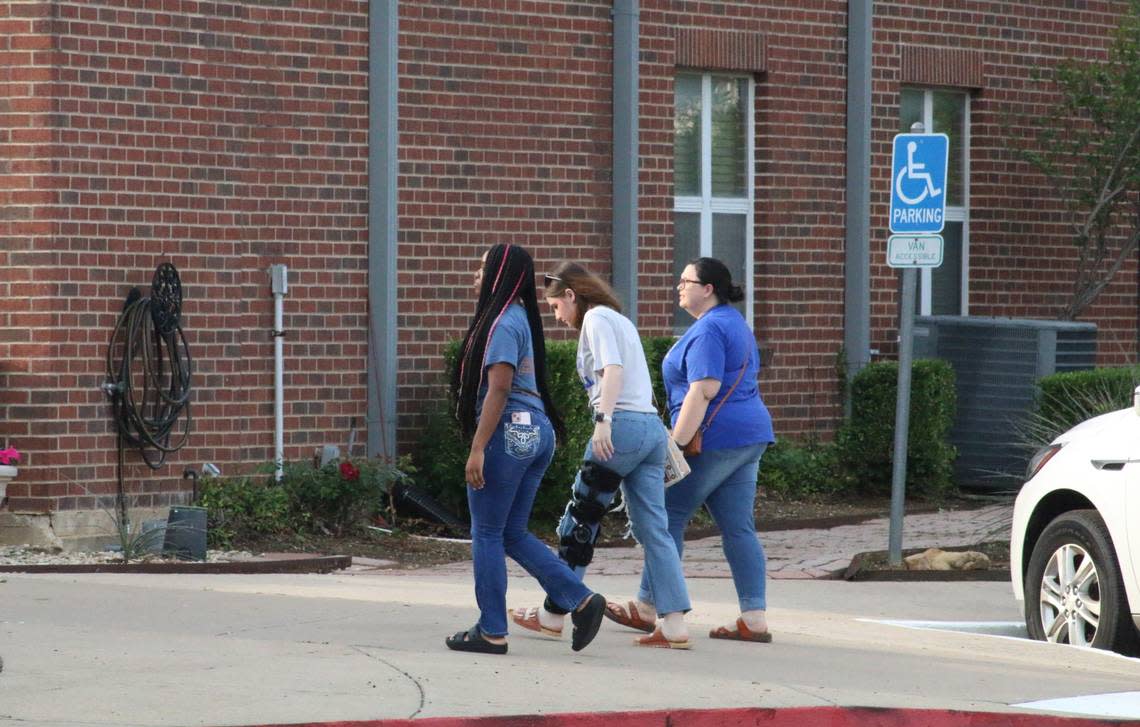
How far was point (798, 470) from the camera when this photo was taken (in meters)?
15.4

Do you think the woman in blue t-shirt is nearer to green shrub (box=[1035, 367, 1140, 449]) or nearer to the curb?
the curb

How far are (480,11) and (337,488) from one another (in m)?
3.75

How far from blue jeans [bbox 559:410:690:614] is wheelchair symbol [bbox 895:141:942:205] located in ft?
12.3

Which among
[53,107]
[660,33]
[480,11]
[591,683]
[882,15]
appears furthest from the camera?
[882,15]

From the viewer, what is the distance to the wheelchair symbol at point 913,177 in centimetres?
1134

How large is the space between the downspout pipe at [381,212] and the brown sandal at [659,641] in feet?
17.6

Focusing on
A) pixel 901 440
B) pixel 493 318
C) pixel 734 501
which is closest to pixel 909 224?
pixel 901 440

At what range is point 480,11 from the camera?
1403 cm

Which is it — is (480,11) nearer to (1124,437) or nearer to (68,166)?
(68,166)

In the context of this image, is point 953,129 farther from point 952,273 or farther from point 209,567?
point 209,567

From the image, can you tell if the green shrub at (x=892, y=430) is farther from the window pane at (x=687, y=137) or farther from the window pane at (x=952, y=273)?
the window pane at (x=687, y=137)

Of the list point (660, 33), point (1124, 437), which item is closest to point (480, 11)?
point (660, 33)

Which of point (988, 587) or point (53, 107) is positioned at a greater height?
point (53, 107)

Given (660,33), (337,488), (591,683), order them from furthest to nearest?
(660,33), (337,488), (591,683)
